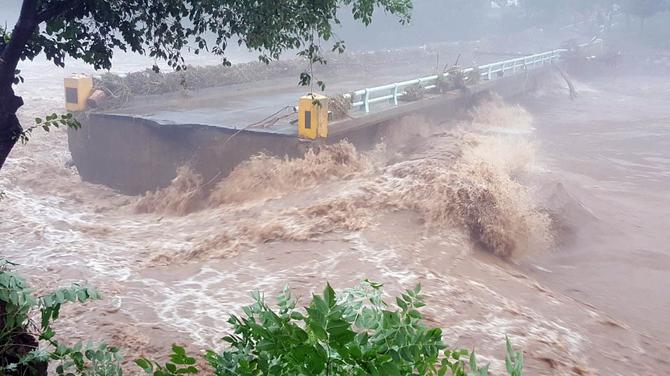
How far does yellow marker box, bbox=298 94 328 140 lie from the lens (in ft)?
35.8

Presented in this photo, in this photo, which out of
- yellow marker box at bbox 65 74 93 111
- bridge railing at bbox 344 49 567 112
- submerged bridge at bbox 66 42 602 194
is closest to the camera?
submerged bridge at bbox 66 42 602 194

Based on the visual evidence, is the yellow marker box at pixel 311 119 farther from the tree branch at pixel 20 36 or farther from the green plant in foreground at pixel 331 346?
the green plant in foreground at pixel 331 346

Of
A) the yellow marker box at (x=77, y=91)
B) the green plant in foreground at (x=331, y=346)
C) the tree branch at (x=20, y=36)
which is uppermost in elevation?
the tree branch at (x=20, y=36)

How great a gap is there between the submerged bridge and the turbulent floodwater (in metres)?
0.32

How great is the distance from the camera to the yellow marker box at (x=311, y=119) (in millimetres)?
10906

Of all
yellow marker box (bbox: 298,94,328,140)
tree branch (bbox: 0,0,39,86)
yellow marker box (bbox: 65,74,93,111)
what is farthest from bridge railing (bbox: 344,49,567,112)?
tree branch (bbox: 0,0,39,86)

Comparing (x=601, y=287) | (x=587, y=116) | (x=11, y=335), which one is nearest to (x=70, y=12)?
(x=11, y=335)

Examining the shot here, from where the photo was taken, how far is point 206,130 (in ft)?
39.0

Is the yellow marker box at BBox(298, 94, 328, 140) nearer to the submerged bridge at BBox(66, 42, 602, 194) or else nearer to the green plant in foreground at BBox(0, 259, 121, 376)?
the submerged bridge at BBox(66, 42, 602, 194)

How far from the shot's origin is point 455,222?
9.30 m

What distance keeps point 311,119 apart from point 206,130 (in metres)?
2.12

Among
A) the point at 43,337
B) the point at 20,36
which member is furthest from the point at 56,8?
the point at 43,337

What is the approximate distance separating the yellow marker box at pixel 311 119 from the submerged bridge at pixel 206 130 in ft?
0.05

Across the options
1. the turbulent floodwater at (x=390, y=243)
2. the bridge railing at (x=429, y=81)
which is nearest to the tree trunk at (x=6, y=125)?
the turbulent floodwater at (x=390, y=243)
